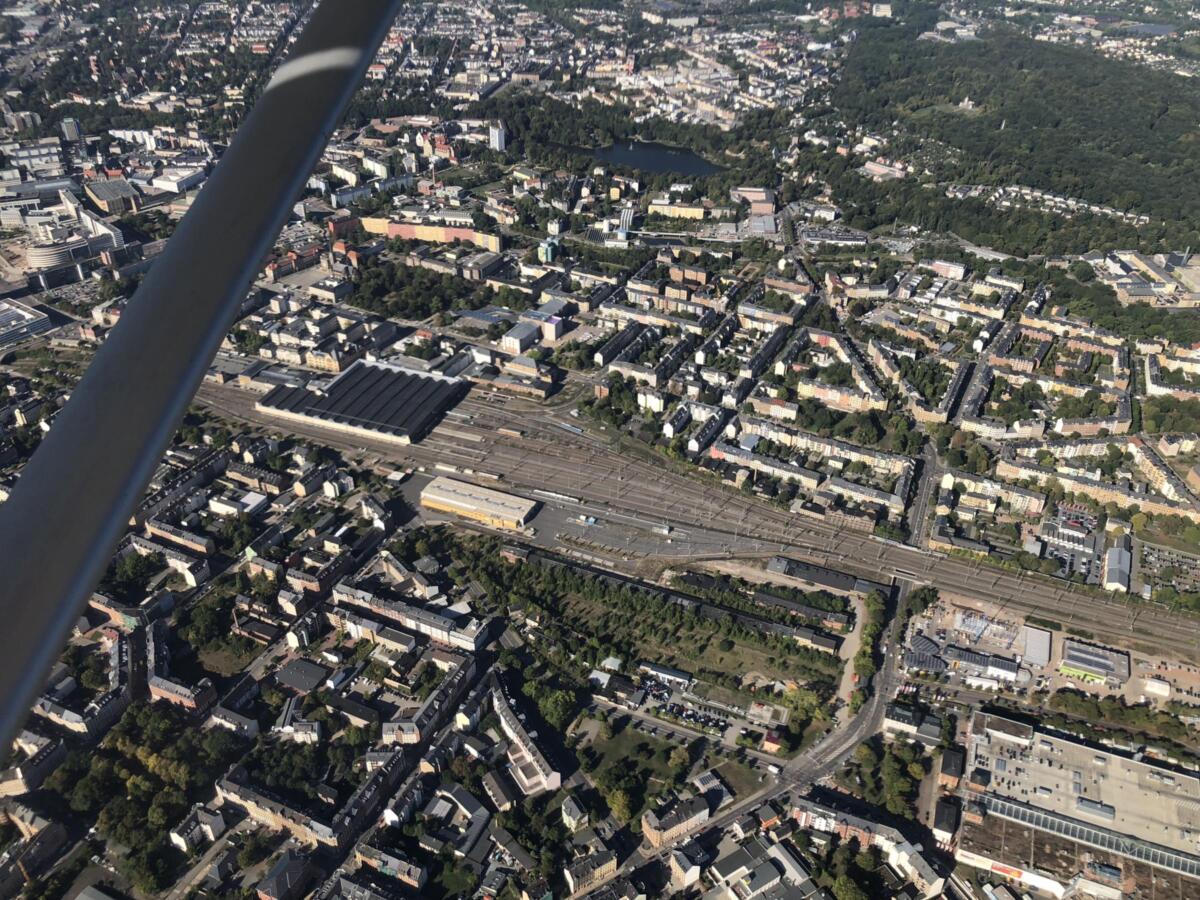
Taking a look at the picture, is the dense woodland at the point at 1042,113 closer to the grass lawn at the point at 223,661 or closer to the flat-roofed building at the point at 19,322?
the flat-roofed building at the point at 19,322

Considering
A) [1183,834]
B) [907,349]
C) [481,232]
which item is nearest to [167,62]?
[481,232]

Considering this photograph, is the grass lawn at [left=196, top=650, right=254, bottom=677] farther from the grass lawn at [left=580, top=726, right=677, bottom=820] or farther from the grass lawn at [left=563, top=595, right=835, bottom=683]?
the grass lawn at [left=580, top=726, right=677, bottom=820]

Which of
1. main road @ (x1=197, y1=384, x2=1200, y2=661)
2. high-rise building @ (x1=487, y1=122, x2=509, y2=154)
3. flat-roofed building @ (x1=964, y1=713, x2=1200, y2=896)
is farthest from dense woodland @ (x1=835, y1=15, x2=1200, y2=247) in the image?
flat-roofed building @ (x1=964, y1=713, x2=1200, y2=896)

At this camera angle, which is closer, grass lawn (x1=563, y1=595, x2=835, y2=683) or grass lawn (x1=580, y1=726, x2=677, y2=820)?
grass lawn (x1=580, y1=726, x2=677, y2=820)

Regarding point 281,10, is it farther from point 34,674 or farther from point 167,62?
point 34,674

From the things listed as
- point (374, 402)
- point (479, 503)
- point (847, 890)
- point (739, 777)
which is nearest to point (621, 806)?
point (739, 777)
